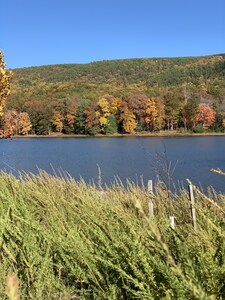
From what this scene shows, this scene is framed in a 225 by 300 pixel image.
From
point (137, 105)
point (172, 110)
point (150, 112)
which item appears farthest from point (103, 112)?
point (172, 110)

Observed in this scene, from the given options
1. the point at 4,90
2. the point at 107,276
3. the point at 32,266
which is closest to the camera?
the point at 107,276

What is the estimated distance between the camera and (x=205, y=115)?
81812 millimetres

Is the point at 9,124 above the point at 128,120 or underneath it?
above

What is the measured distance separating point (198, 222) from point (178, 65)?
156 meters

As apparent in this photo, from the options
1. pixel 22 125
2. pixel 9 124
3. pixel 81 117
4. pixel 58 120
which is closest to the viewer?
pixel 9 124

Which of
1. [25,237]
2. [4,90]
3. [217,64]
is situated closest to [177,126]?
[217,64]

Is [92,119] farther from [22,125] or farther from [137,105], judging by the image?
[22,125]

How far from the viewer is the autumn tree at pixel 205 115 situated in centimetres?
8150

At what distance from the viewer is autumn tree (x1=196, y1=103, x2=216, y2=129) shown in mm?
81500

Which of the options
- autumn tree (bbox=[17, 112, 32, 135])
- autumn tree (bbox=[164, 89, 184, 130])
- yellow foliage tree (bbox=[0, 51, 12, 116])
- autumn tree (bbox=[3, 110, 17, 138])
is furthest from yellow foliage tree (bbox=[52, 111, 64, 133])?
yellow foliage tree (bbox=[0, 51, 12, 116])

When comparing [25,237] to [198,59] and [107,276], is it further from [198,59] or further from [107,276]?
[198,59]

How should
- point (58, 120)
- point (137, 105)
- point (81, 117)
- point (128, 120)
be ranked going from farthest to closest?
point (58, 120), point (81, 117), point (137, 105), point (128, 120)

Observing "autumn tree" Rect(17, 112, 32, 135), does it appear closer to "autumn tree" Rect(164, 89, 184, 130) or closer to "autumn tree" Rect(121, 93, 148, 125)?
"autumn tree" Rect(121, 93, 148, 125)

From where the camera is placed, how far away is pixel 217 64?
14325 cm
